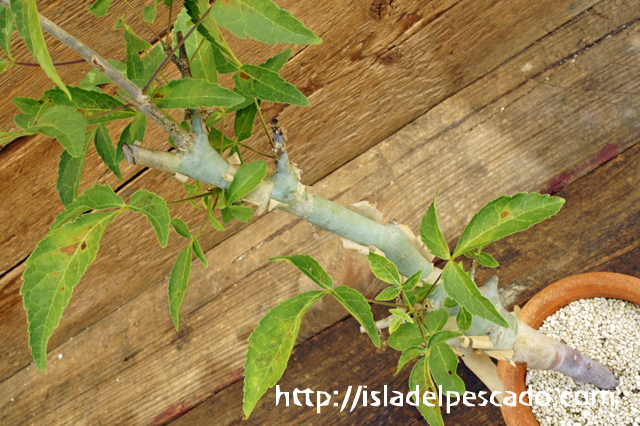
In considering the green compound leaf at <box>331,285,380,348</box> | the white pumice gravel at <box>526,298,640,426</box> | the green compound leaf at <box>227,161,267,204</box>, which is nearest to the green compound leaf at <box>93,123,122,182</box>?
the green compound leaf at <box>227,161,267,204</box>

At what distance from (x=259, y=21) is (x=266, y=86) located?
0.30ft

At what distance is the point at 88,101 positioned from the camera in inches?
17.0

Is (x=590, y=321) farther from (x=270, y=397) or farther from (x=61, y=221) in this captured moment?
(x=61, y=221)

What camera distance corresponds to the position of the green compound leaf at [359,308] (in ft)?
1.56

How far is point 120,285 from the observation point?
3.60 ft

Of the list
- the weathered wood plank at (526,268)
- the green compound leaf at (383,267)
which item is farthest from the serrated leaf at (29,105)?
the weathered wood plank at (526,268)

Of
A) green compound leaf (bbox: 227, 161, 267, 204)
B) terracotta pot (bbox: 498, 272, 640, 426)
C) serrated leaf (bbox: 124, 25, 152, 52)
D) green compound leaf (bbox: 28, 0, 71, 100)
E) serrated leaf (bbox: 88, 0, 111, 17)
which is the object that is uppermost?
serrated leaf (bbox: 88, 0, 111, 17)

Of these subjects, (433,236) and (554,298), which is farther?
(554,298)

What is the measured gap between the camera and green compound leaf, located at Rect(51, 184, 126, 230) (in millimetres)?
426

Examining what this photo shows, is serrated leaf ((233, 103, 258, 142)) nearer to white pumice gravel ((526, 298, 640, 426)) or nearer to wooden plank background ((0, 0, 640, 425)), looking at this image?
wooden plank background ((0, 0, 640, 425))

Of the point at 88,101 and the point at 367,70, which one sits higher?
the point at 88,101

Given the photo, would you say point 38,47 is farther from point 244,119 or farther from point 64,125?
point 244,119

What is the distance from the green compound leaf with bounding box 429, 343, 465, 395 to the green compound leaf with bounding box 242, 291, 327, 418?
0.15 m

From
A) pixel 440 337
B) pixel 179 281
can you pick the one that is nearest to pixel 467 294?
pixel 440 337
